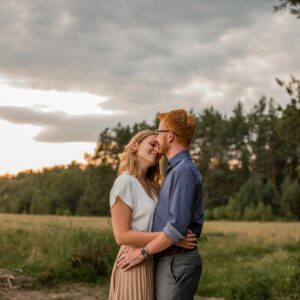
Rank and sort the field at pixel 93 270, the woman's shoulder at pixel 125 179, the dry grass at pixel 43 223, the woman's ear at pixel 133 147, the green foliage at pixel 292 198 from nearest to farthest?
the woman's shoulder at pixel 125 179, the woman's ear at pixel 133 147, the field at pixel 93 270, the dry grass at pixel 43 223, the green foliage at pixel 292 198

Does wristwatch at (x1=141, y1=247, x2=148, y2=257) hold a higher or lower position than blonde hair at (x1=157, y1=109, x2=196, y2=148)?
lower

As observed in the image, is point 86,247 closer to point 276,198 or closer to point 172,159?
point 172,159

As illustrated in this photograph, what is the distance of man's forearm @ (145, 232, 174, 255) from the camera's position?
3.03 metres

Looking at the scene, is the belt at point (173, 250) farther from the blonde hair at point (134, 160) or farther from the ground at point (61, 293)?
the ground at point (61, 293)

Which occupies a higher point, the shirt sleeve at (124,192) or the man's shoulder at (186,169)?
the man's shoulder at (186,169)

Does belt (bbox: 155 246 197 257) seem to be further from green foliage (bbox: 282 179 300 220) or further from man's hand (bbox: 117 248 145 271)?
green foliage (bbox: 282 179 300 220)

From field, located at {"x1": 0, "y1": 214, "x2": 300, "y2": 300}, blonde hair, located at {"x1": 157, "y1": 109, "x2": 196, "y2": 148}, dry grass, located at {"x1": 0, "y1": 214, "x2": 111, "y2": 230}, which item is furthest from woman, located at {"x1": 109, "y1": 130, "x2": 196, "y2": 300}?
dry grass, located at {"x1": 0, "y1": 214, "x2": 111, "y2": 230}

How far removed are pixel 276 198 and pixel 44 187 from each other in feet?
127

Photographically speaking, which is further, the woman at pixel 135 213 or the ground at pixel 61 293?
the ground at pixel 61 293

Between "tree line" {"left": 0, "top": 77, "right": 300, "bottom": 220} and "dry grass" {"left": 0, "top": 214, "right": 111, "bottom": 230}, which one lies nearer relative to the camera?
"dry grass" {"left": 0, "top": 214, "right": 111, "bottom": 230}

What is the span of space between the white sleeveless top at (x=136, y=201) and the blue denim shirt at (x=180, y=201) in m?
0.05

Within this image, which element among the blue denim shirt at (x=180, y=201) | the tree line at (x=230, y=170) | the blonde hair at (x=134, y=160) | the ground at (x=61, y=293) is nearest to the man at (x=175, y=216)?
the blue denim shirt at (x=180, y=201)

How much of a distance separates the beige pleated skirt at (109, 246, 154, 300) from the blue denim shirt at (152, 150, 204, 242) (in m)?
0.22

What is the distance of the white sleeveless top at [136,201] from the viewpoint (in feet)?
10.5
